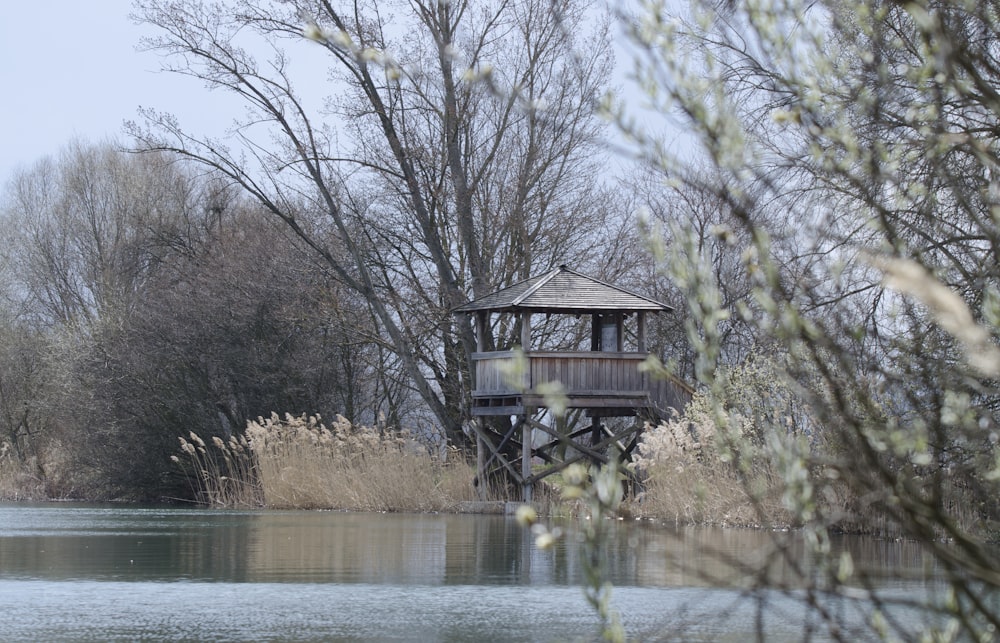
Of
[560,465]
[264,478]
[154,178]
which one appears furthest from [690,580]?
[154,178]

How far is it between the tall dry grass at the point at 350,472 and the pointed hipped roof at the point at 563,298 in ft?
10.3

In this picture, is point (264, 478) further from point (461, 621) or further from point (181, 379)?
point (461, 621)

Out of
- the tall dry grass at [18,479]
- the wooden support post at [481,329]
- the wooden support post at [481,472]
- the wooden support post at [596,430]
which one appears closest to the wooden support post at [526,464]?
the wooden support post at [481,472]

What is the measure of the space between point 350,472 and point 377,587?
15417 millimetres

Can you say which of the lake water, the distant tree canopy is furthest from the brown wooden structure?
the lake water

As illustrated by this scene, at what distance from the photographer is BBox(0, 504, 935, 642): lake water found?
796cm

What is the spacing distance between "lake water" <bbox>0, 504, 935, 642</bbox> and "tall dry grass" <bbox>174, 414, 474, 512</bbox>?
7059 mm

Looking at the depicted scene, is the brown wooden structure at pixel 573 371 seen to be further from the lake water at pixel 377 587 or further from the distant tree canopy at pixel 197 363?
the lake water at pixel 377 587

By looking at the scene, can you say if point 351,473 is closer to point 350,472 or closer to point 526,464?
point 350,472

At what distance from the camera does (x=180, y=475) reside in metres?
32.7

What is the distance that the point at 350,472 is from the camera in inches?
1019

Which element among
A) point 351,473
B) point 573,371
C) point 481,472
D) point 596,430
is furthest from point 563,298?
point 351,473

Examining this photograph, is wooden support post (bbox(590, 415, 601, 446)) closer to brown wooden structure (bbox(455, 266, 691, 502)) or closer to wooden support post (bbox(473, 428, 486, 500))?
brown wooden structure (bbox(455, 266, 691, 502))

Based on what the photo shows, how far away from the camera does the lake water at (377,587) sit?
314 inches
